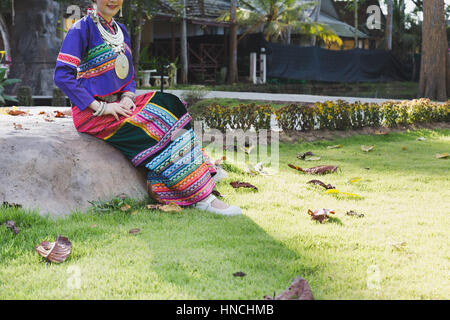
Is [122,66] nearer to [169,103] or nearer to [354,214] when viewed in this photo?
[169,103]

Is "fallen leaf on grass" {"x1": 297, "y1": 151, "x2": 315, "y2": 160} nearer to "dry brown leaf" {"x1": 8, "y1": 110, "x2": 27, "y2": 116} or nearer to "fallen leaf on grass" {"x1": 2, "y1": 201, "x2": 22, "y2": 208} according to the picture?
"dry brown leaf" {"x1": 8, "y1": 110, "x2": 27, "y2": 116}

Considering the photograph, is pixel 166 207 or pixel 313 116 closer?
pixel 166 207

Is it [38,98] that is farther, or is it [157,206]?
[38,98]

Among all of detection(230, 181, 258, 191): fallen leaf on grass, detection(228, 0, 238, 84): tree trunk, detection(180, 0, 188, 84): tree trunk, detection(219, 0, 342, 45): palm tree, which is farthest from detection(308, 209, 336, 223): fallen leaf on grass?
detection(219, 0, 342, 45): palm tree

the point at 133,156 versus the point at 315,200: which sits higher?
the point at 133,156

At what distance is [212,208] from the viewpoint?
11.7 ft

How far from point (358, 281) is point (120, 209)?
181 cm

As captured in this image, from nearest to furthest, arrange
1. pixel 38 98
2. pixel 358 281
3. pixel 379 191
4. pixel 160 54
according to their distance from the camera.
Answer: pixel 358 281 < pixel 379 191 < pixel 38 98 < pixel 160 54

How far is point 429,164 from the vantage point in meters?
5.70

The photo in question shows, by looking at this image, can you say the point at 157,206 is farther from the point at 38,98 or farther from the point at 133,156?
the point at 38,98

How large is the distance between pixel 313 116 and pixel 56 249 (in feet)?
19.3

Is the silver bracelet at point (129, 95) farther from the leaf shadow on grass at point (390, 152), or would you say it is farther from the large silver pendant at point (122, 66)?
the leaf shadow on grass at point (390, 152)

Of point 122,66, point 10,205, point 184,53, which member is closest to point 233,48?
point 184,53

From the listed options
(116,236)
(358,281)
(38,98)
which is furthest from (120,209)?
(38,98)
